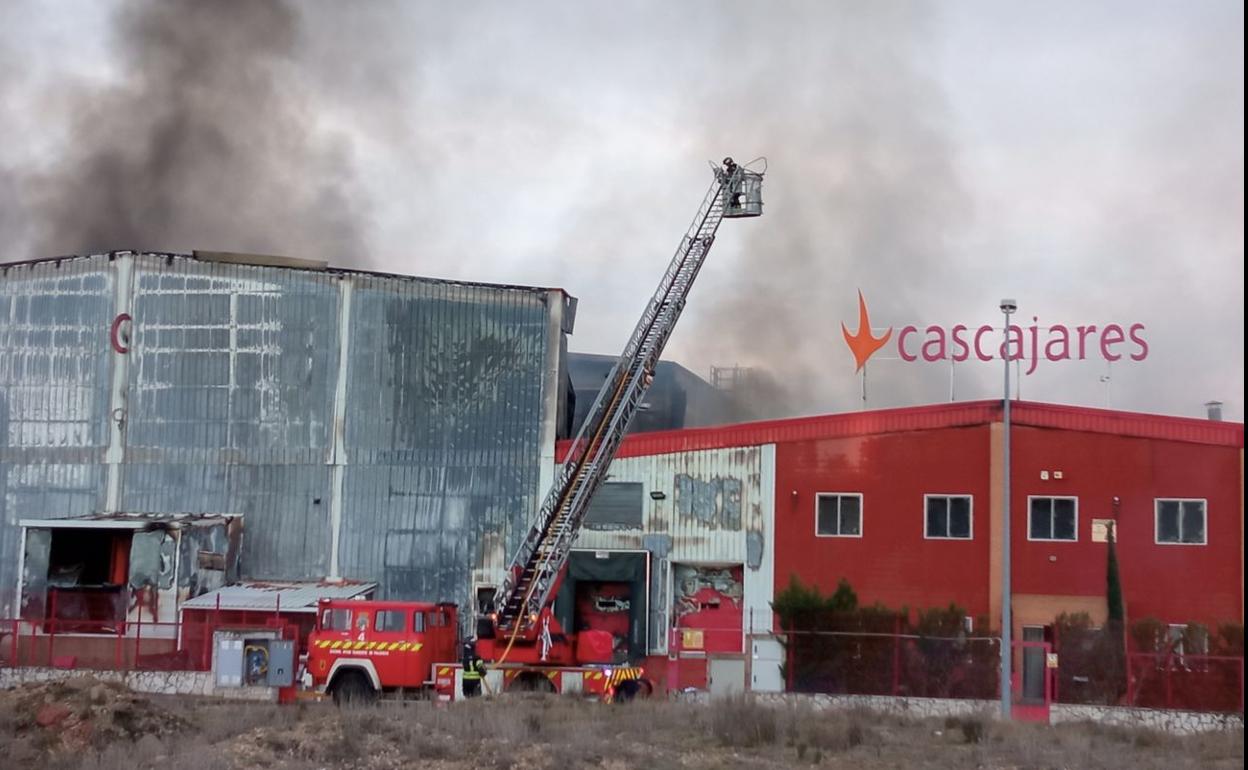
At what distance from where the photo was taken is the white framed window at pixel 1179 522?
101ft

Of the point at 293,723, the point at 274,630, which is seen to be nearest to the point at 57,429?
the point at 274,630

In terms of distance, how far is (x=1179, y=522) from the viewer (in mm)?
30922

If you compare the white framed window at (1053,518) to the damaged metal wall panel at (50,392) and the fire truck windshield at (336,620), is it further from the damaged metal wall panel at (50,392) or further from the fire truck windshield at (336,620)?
the damaged metal wall panel at (50,392)

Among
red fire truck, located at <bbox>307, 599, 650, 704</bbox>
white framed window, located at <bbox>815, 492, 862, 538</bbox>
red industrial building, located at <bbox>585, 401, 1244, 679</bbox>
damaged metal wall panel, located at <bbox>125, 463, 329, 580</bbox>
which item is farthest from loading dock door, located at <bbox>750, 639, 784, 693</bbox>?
damaged metal wall panel, located at <bbox>125, 463, 329, 580</bbox>

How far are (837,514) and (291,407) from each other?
14054 millimetres

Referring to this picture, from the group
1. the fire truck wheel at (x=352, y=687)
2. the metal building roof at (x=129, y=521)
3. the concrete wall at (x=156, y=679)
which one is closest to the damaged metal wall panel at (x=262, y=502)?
the metal building roof at (x=129, y=521)

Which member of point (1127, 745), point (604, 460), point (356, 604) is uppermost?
point (604, 460)

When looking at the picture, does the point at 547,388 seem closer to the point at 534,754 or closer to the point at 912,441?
the point at 912,441

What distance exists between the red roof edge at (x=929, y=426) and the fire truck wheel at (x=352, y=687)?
950 centimetres

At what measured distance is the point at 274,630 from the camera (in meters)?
29.0

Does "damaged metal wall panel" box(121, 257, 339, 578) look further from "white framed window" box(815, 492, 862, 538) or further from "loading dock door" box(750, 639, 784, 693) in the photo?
"white framed window" box(815, 492, 862, 538)

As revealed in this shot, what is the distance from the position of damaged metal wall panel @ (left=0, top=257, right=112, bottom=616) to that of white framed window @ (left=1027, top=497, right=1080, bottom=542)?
23199 mm

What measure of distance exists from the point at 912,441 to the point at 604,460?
7.15 m

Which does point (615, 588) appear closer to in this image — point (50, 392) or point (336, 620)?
point (336, 620)
